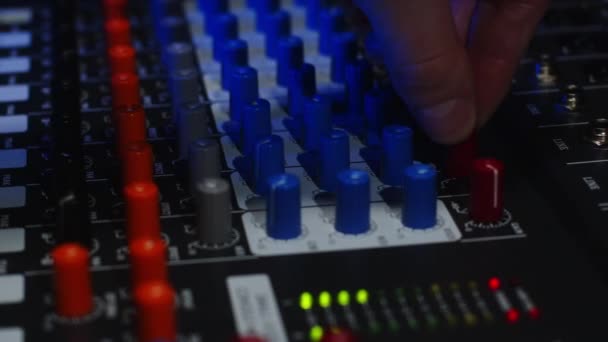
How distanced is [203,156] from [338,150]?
0.60 feet

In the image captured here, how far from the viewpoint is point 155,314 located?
1209mm

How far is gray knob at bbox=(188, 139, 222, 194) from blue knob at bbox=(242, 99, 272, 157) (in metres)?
0.12

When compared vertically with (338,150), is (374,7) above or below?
above

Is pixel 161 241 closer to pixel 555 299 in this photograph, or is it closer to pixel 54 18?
pixel 555 299

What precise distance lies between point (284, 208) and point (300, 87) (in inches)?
16.1

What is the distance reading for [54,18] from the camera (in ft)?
6.97

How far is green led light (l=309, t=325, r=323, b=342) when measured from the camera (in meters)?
1.25

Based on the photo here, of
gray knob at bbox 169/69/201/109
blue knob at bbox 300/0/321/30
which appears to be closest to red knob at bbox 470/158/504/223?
gray knob at bbox 169/69/201/109

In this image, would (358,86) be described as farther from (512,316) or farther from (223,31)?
(512,316)

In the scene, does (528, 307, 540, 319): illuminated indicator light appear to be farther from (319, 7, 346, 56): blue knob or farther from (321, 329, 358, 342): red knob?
(319, 7, 346, 56): blue knob

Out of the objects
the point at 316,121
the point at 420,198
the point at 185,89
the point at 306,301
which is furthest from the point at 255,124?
the point at 306,301

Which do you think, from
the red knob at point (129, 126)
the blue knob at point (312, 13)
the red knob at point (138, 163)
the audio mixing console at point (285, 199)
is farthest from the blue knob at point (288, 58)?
the red knob at point (138, 163)

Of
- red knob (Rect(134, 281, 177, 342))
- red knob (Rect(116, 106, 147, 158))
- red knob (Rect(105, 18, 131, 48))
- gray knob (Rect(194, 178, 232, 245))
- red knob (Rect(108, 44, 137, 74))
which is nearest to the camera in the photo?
red knob (Rect(134, 281, 177, 342))

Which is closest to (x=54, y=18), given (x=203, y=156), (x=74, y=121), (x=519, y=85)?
(x=74, y=121)
